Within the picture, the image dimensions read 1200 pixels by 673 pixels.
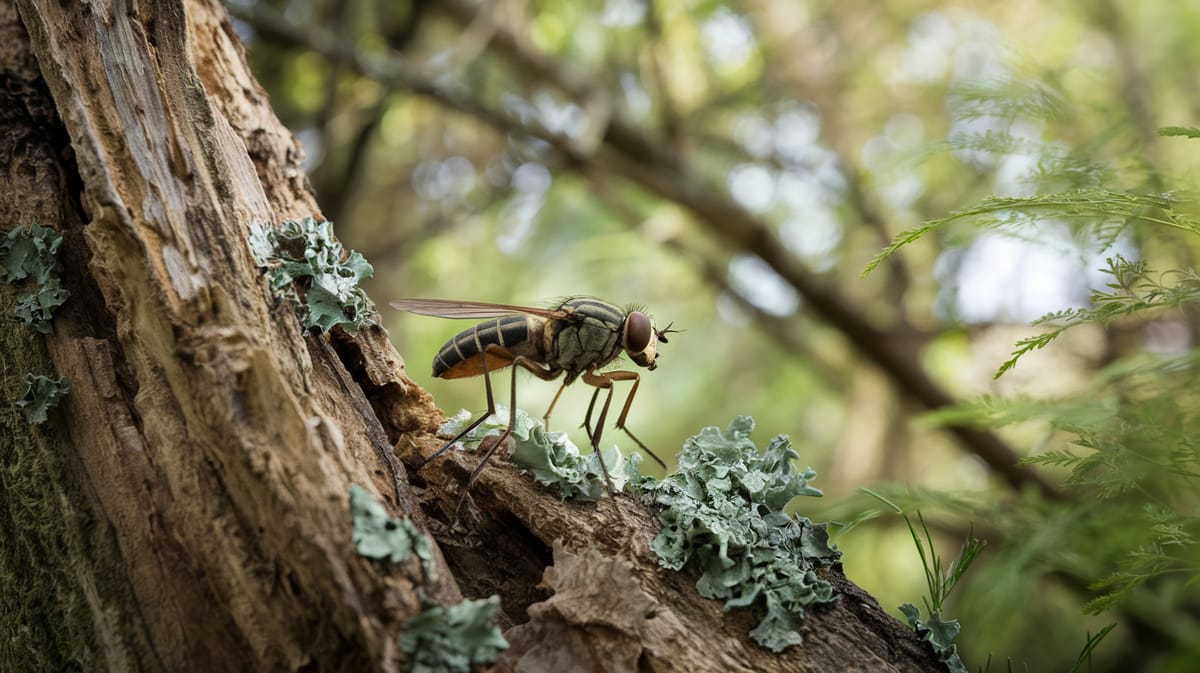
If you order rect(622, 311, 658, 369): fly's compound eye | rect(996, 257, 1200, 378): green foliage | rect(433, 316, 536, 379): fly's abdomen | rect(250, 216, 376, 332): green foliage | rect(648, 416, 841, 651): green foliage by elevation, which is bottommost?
rect(648, 416, 841, 651): green foliage

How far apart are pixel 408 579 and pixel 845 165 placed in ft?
16.8

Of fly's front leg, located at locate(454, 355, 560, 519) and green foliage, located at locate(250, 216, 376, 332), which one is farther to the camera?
fly's front leg, located at locate(454, 355, 560, 519)

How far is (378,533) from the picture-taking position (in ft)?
5.24

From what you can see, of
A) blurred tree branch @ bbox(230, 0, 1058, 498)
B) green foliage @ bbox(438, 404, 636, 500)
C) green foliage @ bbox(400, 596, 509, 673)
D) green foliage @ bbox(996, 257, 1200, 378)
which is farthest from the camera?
blurred tree branch @ bbox(230, 0, 1058, 498)

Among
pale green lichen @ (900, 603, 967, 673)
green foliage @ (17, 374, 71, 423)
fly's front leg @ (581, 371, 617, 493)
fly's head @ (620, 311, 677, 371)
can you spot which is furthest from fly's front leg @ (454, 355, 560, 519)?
pale green lichen @ (900, 603, 967, 673)

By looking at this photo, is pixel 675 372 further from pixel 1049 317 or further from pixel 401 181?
pixel 1049 317

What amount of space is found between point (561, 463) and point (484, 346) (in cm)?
91

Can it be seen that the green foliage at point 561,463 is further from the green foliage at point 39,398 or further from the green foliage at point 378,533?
the green foliage at point 39,398

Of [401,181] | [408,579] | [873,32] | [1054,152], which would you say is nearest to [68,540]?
[408,579]

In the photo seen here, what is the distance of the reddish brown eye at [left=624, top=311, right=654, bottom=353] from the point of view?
116 inches

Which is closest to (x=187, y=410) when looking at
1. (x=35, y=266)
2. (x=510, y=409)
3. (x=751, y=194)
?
(x=35, y=266)

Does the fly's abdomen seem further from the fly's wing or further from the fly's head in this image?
the fly's head

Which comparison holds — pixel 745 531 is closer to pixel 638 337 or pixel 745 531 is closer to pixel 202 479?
pixel 638 337

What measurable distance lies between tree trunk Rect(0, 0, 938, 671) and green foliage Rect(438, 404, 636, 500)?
5 centimetres
